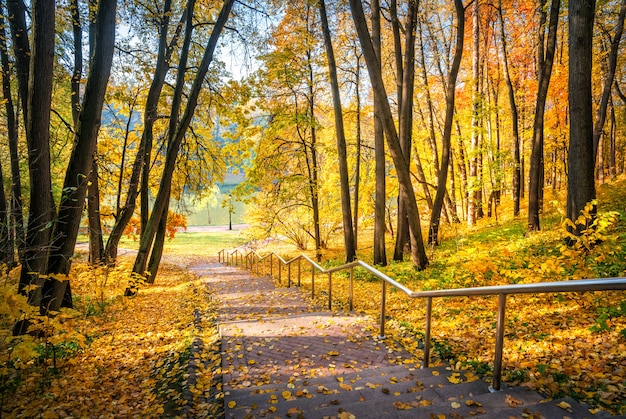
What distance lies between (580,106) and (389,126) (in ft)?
10.2

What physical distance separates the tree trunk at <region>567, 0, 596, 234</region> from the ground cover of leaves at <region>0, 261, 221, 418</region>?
5.98m

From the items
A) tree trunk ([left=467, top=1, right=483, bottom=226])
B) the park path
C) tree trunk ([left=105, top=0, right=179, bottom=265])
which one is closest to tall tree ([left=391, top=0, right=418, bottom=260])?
tree trunk ([left=467, top=1, right=483, bottom=226])

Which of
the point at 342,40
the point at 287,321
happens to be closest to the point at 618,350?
the point at 287,321

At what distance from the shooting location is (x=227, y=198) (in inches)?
487

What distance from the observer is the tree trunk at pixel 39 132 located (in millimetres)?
4031

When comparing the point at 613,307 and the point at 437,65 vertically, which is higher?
the point at 437,65

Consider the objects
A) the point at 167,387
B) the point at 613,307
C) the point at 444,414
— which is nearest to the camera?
the point at 444,414

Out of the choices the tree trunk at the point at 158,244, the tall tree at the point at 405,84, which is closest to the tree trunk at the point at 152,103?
the tree trunk at the point at 158,244

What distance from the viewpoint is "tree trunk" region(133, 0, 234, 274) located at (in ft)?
25.8

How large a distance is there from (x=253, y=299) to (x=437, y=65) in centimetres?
1223

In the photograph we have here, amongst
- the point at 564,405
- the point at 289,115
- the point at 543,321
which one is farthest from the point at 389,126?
the point at 564,405

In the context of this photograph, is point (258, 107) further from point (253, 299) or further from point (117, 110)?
point (253, 299)

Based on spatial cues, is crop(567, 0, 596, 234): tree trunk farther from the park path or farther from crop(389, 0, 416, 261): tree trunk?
the park path

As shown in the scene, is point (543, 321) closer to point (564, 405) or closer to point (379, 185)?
point (564, 405)
